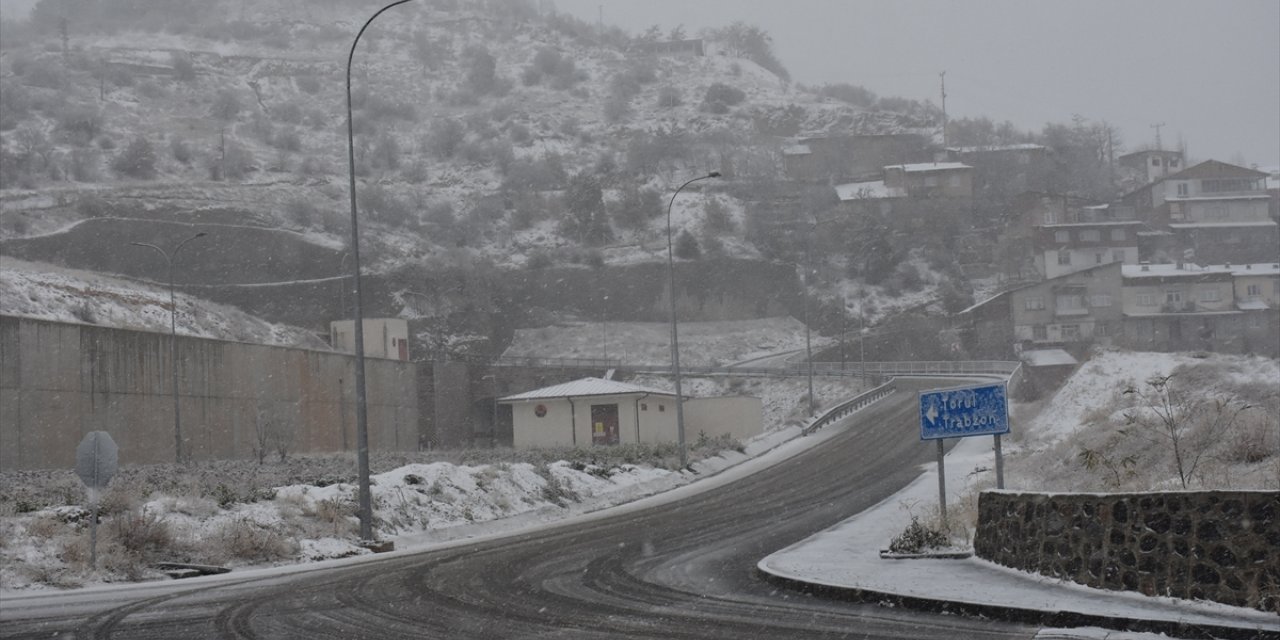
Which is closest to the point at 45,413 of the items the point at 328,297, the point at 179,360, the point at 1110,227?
the point at 179,360

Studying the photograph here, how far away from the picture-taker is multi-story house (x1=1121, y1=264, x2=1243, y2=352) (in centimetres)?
9450

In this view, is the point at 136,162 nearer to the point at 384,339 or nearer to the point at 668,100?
the point at 384,339

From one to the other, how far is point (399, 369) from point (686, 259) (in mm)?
48564

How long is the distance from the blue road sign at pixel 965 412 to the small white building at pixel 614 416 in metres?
43.4

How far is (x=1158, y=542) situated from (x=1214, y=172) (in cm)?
11759

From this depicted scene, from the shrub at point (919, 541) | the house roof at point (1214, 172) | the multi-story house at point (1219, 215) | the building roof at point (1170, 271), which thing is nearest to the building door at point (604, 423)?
the shrub at point (919, 541)

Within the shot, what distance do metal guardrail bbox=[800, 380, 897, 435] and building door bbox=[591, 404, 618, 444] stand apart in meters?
9.97

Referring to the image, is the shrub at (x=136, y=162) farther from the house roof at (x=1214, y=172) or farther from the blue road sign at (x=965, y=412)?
the blue road sign at (x=965, y=412)

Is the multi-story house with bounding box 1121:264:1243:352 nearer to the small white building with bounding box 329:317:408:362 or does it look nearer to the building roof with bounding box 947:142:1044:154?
the small white building with bounding box 329:317:408:362

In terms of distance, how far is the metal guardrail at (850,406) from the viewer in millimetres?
57750

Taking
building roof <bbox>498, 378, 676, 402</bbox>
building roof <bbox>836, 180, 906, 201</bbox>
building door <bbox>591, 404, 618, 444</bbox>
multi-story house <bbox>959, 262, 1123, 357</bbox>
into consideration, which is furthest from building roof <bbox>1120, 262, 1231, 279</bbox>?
building door <bbox>591, 404, 618, 444</bbox>

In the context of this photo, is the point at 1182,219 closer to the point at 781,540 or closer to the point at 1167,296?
the point at 1167,296

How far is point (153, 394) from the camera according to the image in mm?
50188

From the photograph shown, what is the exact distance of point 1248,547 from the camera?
998cm
